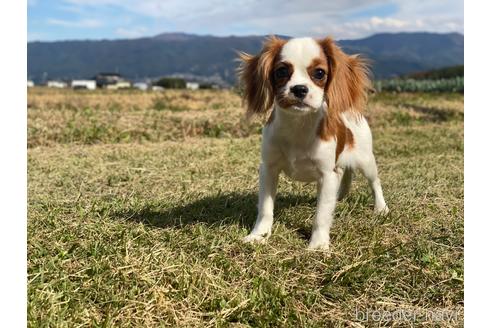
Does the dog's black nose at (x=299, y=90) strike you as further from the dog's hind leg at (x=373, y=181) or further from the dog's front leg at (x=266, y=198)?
the dog's hind leg at (x=373, y=181)

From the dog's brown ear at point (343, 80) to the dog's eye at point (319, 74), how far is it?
126 mm

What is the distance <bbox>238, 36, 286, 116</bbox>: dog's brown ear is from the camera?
3.11 meters

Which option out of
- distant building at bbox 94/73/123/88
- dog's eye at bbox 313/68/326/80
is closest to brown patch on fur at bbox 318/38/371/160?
dog's eye at bbox 313/68/326/80

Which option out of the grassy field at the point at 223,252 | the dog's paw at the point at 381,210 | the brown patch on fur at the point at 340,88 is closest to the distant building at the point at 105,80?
the grassy field at the point at 223,252

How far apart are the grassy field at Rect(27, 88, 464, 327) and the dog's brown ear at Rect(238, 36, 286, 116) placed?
3.00ft

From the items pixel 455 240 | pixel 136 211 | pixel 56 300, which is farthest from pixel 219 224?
pixel 455 240

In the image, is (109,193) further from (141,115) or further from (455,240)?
(141,115)

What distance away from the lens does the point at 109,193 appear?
4809 mm

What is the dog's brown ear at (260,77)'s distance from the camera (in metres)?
3.11

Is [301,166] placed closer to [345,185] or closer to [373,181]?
[373,181]

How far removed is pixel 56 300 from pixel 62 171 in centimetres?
374

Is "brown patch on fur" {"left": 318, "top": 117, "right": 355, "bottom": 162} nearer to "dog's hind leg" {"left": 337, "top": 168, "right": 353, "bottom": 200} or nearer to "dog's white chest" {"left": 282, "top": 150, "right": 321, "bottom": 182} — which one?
"dog's white chest" {"left": 282, "top": 150, "right": 321, "bottom": 182}

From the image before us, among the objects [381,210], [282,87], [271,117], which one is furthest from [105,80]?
[282,87]

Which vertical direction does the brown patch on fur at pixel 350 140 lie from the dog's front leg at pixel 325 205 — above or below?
above
